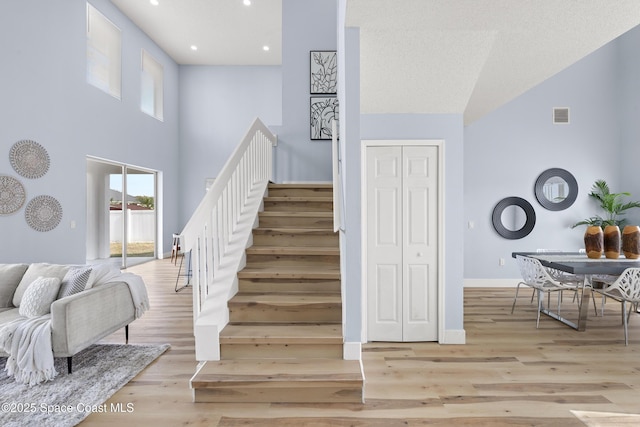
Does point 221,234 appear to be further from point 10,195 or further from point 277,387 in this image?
point 10,195

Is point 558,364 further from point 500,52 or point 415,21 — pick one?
point 415,21

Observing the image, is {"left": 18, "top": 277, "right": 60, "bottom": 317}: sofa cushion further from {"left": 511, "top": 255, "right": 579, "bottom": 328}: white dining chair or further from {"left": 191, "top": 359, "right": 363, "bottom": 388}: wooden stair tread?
{"left": 511, "top": 255, "right": 579, "bottom": 328}: white dining chair

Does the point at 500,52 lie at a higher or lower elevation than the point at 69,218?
higher

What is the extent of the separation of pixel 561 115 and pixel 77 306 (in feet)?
23.9

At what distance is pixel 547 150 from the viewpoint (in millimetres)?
6078

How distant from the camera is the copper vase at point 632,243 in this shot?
4020 mm

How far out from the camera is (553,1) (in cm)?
245

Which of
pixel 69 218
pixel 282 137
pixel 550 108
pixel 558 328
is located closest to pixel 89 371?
pixel 69 218

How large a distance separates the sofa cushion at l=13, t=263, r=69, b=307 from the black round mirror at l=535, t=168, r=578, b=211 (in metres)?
6.71

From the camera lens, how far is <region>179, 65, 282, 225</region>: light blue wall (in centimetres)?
922

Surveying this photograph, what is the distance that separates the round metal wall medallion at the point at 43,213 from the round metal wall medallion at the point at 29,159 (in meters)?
0.35

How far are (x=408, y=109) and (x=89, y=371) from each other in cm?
356

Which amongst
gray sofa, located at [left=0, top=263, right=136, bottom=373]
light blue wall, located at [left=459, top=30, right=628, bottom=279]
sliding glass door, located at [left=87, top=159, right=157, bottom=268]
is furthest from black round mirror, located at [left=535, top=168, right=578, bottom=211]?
sliding glass door, located at [left=87, top=159, right=157, bottom=268]

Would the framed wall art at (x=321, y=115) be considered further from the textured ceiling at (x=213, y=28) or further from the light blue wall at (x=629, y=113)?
the light blue wall at (x=629, y=113)
